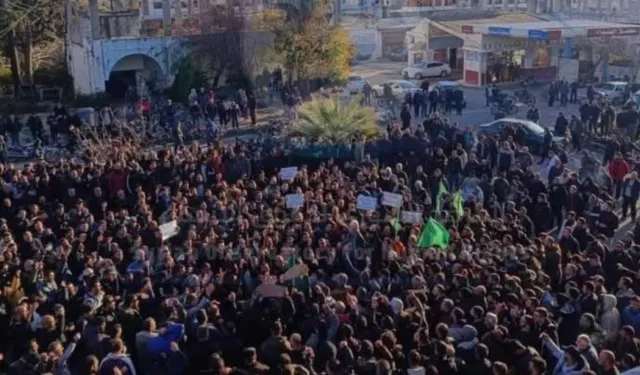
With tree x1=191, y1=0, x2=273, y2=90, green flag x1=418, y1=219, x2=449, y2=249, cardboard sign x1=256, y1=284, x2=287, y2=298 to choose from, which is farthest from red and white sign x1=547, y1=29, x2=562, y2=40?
cardboard sign x1=256, y1=284, x2=287, y2=298

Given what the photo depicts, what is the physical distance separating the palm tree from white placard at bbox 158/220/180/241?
310 inches

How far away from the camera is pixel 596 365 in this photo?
862cm

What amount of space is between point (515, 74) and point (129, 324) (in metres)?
31.1

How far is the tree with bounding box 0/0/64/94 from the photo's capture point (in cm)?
3516

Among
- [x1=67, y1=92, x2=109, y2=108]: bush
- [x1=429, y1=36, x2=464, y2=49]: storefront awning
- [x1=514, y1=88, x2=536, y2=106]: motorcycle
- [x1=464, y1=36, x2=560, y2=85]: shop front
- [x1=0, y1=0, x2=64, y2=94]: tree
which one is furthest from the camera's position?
[x1=429, y1=36, x2=464, y2=49]: storefront awning

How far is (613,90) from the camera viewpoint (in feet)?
109

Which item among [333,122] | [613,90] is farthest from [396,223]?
[613,90]

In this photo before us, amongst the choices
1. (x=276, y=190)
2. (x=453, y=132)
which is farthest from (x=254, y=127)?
(x=276, y=190)

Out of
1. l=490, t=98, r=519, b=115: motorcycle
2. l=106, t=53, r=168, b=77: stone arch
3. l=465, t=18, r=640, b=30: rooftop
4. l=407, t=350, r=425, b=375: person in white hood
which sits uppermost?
l=465, t=18, r=640, b=30: rooftop

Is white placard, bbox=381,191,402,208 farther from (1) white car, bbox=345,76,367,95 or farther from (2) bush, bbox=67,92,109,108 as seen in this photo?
(2) bush, bbox=67,92,109,108

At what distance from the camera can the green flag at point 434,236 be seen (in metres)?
12.9

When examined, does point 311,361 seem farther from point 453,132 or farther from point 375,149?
point 453,132

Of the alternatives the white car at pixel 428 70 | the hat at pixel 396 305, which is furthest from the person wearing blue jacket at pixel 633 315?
the white car at pixel 428 70

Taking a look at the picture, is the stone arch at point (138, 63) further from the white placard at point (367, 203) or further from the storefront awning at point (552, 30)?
the white placard at point (367, 203)
